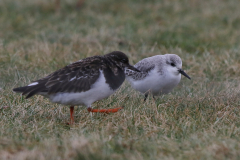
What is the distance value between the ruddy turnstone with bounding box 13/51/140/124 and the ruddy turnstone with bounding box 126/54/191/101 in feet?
3.58

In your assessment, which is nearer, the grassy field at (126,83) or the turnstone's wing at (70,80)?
the grassy field at (126,83)

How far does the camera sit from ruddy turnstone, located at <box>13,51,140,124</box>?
5344 millimetres

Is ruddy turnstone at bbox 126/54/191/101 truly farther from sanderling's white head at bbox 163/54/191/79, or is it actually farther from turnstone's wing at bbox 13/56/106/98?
turnstone's wing at bbox 13/56/106/98

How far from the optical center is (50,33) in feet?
36.5

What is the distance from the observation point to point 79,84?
5441mm

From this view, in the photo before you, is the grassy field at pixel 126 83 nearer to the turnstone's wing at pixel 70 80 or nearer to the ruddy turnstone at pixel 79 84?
the ruddy turnstone at pixel 79 84

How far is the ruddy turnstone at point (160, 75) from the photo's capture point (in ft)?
21.7

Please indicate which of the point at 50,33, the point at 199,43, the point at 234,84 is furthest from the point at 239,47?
the point at 50,33

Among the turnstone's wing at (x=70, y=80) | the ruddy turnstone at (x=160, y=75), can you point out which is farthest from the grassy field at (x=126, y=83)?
the turnstone's wing at (x=70, y=80)

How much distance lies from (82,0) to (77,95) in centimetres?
857

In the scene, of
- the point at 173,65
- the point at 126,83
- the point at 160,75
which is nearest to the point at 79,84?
the point at 160,75

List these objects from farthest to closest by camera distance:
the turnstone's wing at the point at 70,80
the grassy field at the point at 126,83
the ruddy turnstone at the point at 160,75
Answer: the ruddy turnstone at the point at 160,75 < the turnstone's wing at the point at 70,80 < the grassy field at the point at 126,83

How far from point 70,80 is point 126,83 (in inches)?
113

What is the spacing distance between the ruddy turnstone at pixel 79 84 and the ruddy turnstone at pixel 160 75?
1.09 metres
